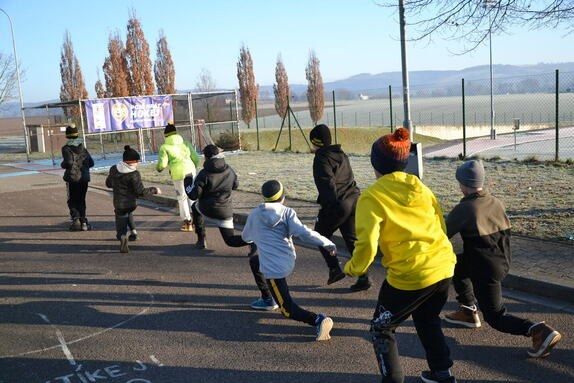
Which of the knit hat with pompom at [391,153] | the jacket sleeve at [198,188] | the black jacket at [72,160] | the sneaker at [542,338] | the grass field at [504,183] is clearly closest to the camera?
the knit hat with pompom at [391,153]

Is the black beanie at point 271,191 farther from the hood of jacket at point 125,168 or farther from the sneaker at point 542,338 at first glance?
the hood of jacket at point 125,168

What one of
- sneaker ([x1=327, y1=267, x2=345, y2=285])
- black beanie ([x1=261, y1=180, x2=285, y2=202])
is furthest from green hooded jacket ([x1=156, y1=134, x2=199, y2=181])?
black beanie ([x1=261, y1=180, x2=285, y2=202])

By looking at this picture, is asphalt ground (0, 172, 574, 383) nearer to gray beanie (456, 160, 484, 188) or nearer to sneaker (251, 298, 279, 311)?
sneaker (251, 298, 279, 311)

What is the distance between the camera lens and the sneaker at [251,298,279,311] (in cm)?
566

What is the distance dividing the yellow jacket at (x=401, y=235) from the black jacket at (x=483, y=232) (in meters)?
0.78

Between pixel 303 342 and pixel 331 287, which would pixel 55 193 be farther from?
pixel 303 342

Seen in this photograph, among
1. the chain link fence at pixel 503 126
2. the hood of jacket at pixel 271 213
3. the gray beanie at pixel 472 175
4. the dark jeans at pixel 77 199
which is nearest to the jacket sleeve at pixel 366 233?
the gray beanie at pixel 472 175

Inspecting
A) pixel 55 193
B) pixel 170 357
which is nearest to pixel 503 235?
pixel 170 357

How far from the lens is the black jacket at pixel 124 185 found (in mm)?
8344

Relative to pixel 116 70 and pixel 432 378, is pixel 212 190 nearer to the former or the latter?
pixel 432 378

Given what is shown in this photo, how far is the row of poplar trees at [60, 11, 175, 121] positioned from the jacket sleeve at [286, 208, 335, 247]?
30244 mm

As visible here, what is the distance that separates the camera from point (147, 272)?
7.26 metres

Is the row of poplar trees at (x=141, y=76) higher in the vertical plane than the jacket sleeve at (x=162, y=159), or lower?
higher

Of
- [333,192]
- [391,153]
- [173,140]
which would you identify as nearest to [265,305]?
[333,192]
